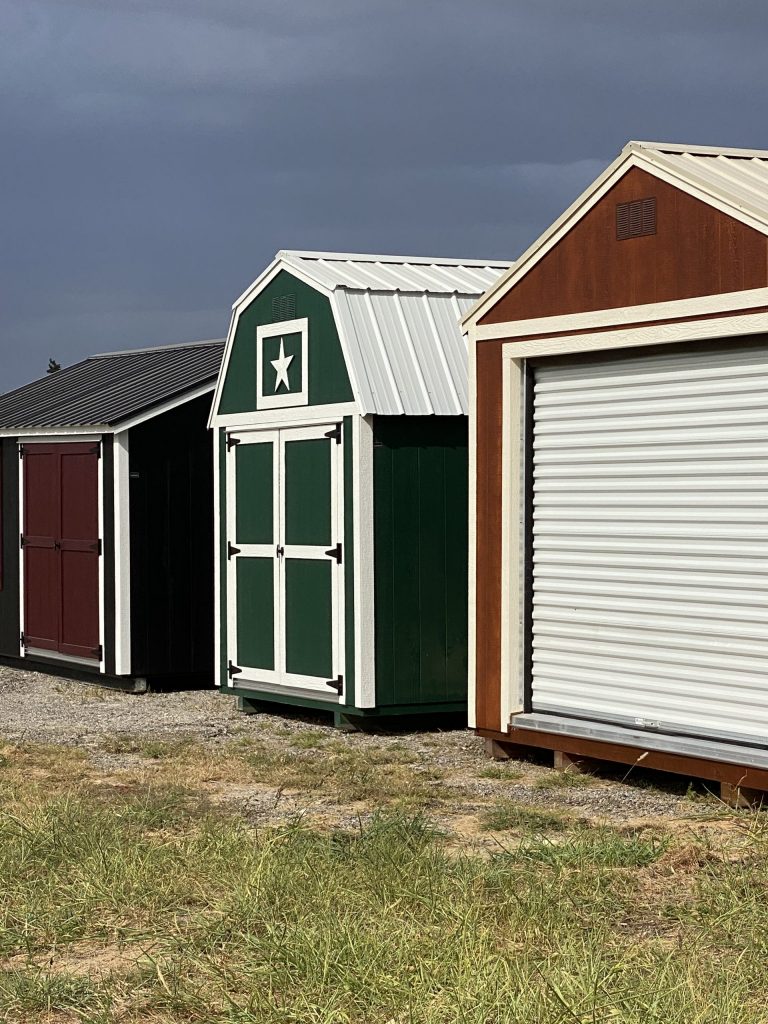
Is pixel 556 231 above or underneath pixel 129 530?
above

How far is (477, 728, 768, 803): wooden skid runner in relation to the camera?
8102 mm

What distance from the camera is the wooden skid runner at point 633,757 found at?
26.6 feet

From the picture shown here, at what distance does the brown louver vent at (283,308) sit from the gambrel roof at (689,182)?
2.15 metres

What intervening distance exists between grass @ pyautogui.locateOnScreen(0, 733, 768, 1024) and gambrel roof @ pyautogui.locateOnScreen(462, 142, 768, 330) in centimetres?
308

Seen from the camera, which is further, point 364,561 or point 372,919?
point 364,561

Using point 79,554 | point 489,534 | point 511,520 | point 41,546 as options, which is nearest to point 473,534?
point 489,534

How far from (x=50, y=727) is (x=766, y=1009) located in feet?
25.8

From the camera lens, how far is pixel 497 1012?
462 centimetres

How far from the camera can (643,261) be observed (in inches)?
343

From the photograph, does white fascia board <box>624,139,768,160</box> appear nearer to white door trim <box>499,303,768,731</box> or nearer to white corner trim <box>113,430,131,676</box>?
white door trim <box>499,303,768,731</box>

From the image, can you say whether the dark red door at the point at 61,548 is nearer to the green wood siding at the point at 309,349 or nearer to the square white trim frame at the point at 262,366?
the green wood siding at the point at 309,349

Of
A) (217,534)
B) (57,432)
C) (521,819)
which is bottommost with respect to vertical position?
(521,819)

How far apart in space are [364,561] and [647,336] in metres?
3.17

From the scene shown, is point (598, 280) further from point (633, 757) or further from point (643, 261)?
point (633, 757)
